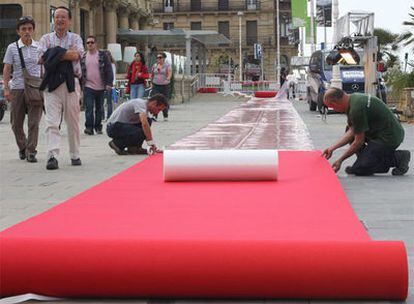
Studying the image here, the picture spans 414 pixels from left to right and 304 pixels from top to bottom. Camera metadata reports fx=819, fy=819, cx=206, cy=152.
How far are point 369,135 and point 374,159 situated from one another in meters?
0.27

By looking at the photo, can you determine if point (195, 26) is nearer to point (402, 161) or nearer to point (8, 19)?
point (8, 19)

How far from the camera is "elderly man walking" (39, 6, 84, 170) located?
394 inches

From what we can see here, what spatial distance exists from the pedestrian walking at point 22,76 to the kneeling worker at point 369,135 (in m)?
4.07

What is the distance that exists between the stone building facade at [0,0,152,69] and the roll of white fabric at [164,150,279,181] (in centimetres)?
2470

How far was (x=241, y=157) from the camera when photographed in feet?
26.2

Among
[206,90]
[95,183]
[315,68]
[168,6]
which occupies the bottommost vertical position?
[95,183]

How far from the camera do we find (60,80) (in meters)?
10.0

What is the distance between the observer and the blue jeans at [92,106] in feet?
53.1

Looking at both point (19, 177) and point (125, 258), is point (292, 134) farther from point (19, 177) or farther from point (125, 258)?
point (125, 258)

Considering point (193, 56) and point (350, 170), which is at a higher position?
point (193, 56)

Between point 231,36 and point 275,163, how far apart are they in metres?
91.7

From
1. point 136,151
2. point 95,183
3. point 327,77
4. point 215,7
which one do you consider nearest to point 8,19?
point 327,77

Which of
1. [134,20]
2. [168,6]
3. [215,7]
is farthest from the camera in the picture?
[168,6]

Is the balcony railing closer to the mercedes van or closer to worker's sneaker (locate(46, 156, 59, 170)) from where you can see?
the mercedes van
